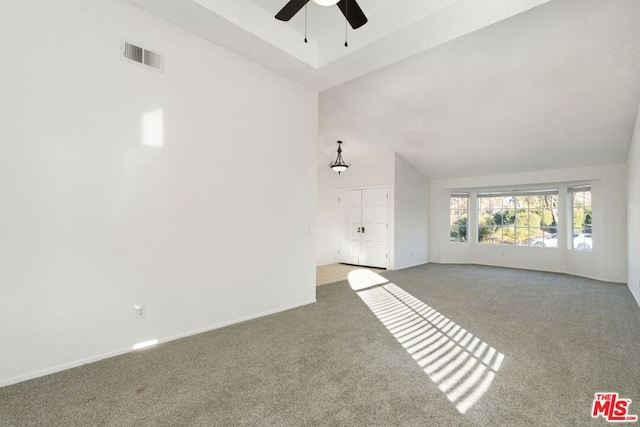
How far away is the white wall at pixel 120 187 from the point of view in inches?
86.4

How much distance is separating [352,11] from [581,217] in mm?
7085

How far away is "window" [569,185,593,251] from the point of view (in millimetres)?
6422

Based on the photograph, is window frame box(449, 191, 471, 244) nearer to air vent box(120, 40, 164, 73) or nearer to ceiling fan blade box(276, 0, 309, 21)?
ceiling fan blade box(276, 0, 309, 21)

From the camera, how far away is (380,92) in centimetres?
504

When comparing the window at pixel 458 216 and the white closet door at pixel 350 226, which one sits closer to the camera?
the white closet door at pixel 350 226

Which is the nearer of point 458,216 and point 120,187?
point 120,187

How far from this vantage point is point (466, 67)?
4.20 meters

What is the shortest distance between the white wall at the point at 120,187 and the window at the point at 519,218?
21.5 ft

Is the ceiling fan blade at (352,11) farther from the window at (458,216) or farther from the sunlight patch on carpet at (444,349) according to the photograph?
the window at (458,216)

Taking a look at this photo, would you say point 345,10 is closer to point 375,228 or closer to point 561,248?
point 375,228

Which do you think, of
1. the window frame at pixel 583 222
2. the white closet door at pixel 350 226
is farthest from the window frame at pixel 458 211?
the white closet door at pixel 350 226

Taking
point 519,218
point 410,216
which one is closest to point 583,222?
point 519,218

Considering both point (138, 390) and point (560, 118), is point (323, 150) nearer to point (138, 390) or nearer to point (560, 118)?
point (560, 118)

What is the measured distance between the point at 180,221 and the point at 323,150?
518 centimetres
